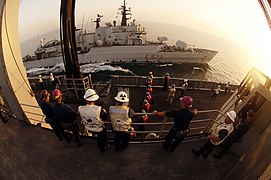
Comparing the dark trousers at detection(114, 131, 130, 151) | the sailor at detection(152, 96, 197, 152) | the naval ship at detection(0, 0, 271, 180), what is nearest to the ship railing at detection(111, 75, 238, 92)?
the naval ship at detection(0, 0, 271, 180)

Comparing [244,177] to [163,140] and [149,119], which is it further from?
[149,119]

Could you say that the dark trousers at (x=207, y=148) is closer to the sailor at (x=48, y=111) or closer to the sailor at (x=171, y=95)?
the sailor at (x=48, y=111)

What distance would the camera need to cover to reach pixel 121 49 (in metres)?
44.0

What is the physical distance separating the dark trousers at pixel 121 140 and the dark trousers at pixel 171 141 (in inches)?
41.7

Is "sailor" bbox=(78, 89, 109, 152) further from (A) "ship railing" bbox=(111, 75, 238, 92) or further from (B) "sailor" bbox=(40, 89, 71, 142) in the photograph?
(A) "ship railing" bbox=(111, 75, 238, 92)

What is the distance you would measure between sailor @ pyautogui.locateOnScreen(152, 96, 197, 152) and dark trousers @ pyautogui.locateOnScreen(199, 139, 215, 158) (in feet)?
2.21

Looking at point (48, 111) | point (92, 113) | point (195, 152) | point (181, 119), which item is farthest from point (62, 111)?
point (195, 152)

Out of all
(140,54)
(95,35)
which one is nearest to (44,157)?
(140,54)

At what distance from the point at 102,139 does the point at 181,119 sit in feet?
6.98

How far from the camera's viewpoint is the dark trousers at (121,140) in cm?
451

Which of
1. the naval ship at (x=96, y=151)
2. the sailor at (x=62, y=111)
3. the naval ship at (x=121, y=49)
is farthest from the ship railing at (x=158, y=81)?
the naval ship at (x=121, y=49)

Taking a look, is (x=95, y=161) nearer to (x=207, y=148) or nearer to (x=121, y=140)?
(x=121, y=140)

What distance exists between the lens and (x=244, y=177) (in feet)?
12.5

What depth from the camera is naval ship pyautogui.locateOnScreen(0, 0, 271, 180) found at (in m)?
4.33
